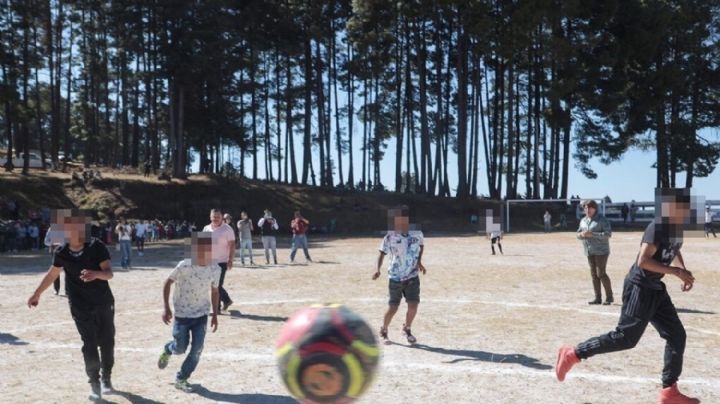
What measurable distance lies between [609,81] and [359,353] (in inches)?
1895

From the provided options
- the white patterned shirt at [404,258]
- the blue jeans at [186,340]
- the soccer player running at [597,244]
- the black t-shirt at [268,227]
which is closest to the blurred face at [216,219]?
the white patterned shirt at [404,258]

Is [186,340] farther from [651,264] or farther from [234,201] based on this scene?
[234,201]

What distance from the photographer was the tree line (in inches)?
1692

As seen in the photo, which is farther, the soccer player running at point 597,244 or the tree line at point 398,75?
the tree line at point 398,75

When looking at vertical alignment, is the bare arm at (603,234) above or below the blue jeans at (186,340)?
above

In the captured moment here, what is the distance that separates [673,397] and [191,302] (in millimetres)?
4832

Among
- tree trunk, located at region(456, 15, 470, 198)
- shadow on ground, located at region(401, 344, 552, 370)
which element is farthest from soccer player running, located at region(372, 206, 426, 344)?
tree trunk, located at region(456, 15, 470, 198)

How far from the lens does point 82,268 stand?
614 cm

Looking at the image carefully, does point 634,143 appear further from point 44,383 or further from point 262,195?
point 44,383

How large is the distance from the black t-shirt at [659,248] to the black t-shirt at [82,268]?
5.25 meters

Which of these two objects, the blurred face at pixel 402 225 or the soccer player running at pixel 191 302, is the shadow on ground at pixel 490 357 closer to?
the blurred face at pixel 402 225

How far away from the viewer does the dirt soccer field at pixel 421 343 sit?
643 cm

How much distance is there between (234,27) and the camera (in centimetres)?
4394

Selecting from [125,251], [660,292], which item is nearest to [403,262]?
[660,292]
